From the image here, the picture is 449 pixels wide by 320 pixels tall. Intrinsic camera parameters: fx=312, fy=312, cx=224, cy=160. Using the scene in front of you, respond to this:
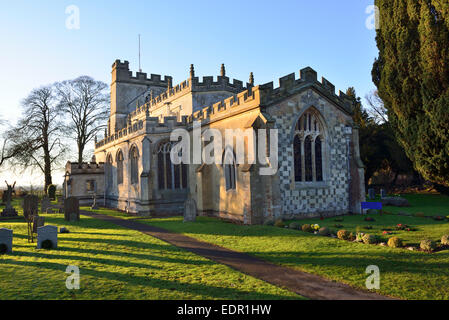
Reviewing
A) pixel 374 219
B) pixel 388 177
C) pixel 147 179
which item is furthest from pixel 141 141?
pixel 388 177

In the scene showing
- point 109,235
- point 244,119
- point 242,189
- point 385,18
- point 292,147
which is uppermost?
point 385,18

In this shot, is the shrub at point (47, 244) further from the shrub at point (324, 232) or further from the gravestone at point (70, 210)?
the shrub at point (324, 232)

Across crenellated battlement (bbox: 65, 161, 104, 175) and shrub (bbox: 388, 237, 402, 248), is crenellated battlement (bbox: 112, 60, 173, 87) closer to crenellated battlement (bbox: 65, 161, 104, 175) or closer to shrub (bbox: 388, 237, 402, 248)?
crenellated battlement (bbox: 65, 161, 104, 175)

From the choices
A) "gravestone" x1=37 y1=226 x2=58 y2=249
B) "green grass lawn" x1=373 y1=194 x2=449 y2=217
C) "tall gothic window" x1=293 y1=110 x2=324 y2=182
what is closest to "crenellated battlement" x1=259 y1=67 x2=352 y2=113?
"tall gothic window" x1=293 y1=110 x2=324 y2=182

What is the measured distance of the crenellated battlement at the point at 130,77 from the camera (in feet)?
118

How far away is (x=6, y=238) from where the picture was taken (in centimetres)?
1033

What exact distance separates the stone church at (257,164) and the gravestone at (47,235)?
24.2ft

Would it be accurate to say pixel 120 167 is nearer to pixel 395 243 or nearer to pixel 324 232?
pixel 324 232

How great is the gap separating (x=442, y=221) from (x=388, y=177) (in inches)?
1033

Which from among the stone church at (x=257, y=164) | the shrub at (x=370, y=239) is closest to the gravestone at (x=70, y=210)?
the stone church at (x=257, y=164)

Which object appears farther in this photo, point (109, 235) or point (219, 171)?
point (219, 171)

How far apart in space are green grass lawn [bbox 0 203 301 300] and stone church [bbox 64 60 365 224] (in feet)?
20.7

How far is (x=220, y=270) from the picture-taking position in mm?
7809

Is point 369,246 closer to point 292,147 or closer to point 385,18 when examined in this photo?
point 292,147
